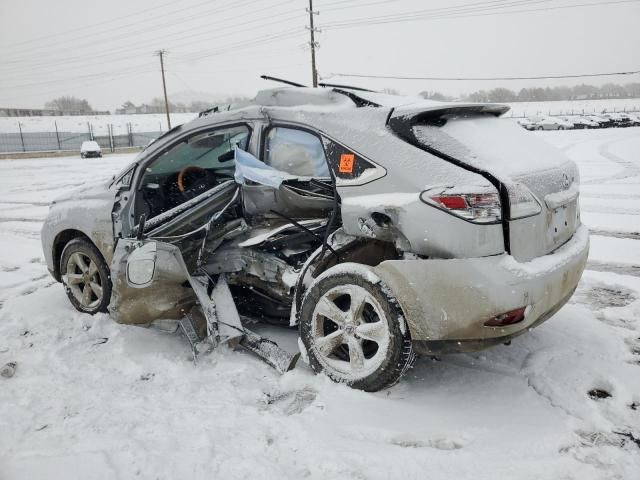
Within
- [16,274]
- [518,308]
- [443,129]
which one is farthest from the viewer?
[16,274]

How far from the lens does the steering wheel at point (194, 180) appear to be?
4.34m

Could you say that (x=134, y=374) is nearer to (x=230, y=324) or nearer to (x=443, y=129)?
(x=230, y=324)

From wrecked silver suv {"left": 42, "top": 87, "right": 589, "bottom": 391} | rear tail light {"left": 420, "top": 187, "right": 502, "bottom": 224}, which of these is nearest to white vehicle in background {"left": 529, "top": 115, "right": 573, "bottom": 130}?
wrecked silver suv {"left": 42, "top": 87, "right": 589, "bottom": 391}

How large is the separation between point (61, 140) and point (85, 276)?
47354mm

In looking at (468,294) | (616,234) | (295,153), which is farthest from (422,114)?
(616,234)

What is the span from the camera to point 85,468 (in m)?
2.25

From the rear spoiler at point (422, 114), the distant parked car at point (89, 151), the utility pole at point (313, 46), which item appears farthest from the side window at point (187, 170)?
the distant parked car at point (89, 151)

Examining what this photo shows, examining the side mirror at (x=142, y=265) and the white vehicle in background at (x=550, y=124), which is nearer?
the side mirror at (x=142, y=265)

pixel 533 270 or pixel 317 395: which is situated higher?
pixel 533 270

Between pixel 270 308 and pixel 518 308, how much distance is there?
1.89 m

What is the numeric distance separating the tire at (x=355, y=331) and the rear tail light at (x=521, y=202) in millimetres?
789

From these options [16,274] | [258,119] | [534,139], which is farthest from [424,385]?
[16,274]

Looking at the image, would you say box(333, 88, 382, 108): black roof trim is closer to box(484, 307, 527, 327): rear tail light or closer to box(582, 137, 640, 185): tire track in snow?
box(484, 307, 527, 327): rear tail light

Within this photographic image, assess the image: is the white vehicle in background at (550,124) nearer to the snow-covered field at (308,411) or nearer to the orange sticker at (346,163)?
the snow-covered field at (308,411)
